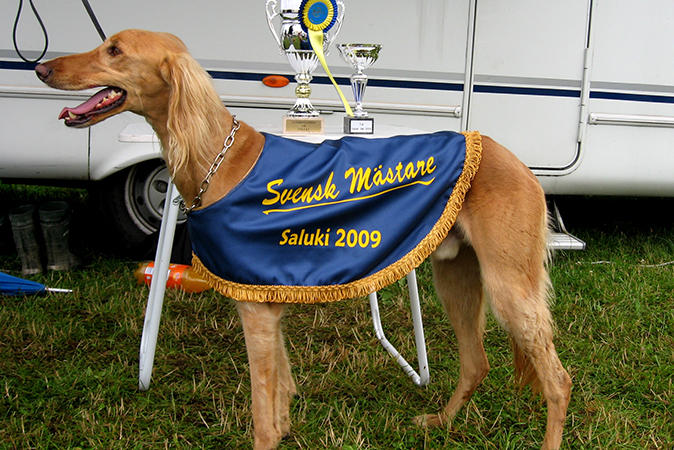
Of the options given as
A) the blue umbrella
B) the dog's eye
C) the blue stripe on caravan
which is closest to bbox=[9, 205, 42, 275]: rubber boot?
Result: the blue umbrella

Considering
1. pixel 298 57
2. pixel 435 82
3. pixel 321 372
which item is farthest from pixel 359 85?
pixel 435 82

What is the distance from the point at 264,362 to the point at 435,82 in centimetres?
305

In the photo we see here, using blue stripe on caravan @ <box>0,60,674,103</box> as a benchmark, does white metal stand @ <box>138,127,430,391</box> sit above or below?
below

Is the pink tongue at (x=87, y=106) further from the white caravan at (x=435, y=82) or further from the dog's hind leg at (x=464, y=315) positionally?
the white caravan at (x=435, y=82)

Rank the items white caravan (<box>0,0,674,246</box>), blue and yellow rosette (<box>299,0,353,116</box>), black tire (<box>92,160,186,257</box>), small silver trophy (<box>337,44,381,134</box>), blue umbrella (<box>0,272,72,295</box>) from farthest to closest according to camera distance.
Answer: black tire (<box>92,160,186,257</box>) < white caravan (<box>0,0,674,246</box>) < blue umbrella (<box>0,272,72,295</box>) < small silver trophy (<box>337,44,381,134</box>) < blue and yellow rosette (<box>299,0,353,116</box>)

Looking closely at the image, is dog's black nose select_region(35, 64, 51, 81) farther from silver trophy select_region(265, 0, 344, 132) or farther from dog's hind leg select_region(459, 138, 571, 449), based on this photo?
dog's hind leg select_region(459, 138, 571, 449)

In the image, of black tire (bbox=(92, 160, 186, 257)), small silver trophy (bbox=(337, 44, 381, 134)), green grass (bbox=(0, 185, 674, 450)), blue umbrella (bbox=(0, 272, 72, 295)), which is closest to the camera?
green grass (bbox=(0, 185, 674, 450))

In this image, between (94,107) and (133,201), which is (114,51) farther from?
(133,201)

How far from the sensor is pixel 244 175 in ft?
6.73

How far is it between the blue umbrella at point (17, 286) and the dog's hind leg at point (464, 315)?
2.73 metres

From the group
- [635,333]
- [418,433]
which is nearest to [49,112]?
[418,433]

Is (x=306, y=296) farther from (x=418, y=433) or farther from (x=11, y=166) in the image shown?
(x=11, y=166)

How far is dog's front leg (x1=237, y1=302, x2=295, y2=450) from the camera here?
209cm

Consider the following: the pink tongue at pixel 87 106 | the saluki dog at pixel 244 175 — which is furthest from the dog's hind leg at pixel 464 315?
the pink tongue at pixel 87 106
